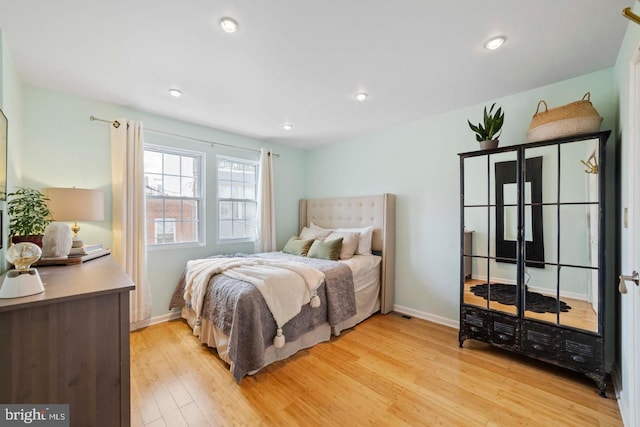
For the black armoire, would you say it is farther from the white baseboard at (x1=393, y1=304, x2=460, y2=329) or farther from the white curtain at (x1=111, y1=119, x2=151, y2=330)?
the white curtain at (x1=111, y1=119, x2=151, y2=330)

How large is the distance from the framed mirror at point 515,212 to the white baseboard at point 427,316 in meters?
1.03

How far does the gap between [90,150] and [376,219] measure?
10.9 feet

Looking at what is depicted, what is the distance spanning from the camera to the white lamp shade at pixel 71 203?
6.91 ft

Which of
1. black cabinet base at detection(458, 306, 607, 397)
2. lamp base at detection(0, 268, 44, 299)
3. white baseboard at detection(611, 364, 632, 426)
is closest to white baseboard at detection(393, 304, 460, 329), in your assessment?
black cabinet base at detection(458, 306, 607, 397)

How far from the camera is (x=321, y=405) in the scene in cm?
174

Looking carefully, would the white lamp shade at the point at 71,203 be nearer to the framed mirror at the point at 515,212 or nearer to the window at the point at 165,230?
the window at the point at 165,230

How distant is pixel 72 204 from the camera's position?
7.04ft

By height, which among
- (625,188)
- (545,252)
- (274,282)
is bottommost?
(274,282)

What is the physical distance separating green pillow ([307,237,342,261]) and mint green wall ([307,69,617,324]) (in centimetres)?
84

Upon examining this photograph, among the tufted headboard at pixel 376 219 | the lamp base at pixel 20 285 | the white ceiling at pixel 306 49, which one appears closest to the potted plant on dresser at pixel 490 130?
the white ceiling at pixel 306 49

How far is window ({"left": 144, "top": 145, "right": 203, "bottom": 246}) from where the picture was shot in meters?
3.13

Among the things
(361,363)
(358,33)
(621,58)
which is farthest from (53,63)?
(621,58)

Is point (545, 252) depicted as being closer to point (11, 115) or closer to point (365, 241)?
point (365, 241)

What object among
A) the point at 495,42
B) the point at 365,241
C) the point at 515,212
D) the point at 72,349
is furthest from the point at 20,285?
the point at 515,212
